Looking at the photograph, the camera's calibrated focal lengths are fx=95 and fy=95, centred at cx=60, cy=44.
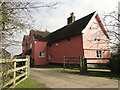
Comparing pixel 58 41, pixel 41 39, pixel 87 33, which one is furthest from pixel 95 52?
pixel 41 39

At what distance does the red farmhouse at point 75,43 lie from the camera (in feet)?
52.1

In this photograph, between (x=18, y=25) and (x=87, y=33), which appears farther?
(x=87, y=33)

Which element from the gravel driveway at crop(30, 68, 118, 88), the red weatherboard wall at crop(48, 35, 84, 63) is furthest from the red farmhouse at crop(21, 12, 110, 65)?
the gravel driveway at crop(30, 68, 118, 88)

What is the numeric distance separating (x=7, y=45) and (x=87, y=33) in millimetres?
15239

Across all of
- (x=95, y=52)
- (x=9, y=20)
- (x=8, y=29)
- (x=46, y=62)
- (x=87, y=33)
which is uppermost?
(x=87, y=33)

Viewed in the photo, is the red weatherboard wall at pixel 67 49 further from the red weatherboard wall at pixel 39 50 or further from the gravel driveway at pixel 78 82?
the gravel driveway at pixel 78 82

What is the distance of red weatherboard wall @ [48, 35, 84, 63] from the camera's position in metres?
16.2

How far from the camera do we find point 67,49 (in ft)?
60.6

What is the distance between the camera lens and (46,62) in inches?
949

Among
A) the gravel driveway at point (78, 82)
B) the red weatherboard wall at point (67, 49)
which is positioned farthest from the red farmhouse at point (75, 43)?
the gravel driveway at point (78, 82)

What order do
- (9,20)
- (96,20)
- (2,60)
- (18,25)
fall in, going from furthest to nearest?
1. (96,20)
2. (18,25)
3. (9,20)
4. (2,60)

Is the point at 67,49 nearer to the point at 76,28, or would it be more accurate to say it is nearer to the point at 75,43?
the point at 75,43

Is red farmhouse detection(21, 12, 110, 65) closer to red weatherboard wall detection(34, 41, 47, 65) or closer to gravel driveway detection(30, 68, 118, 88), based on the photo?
red weatherboard wall detection(34, 41, 47, 65)

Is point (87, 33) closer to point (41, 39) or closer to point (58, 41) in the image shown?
point (58, 41)
